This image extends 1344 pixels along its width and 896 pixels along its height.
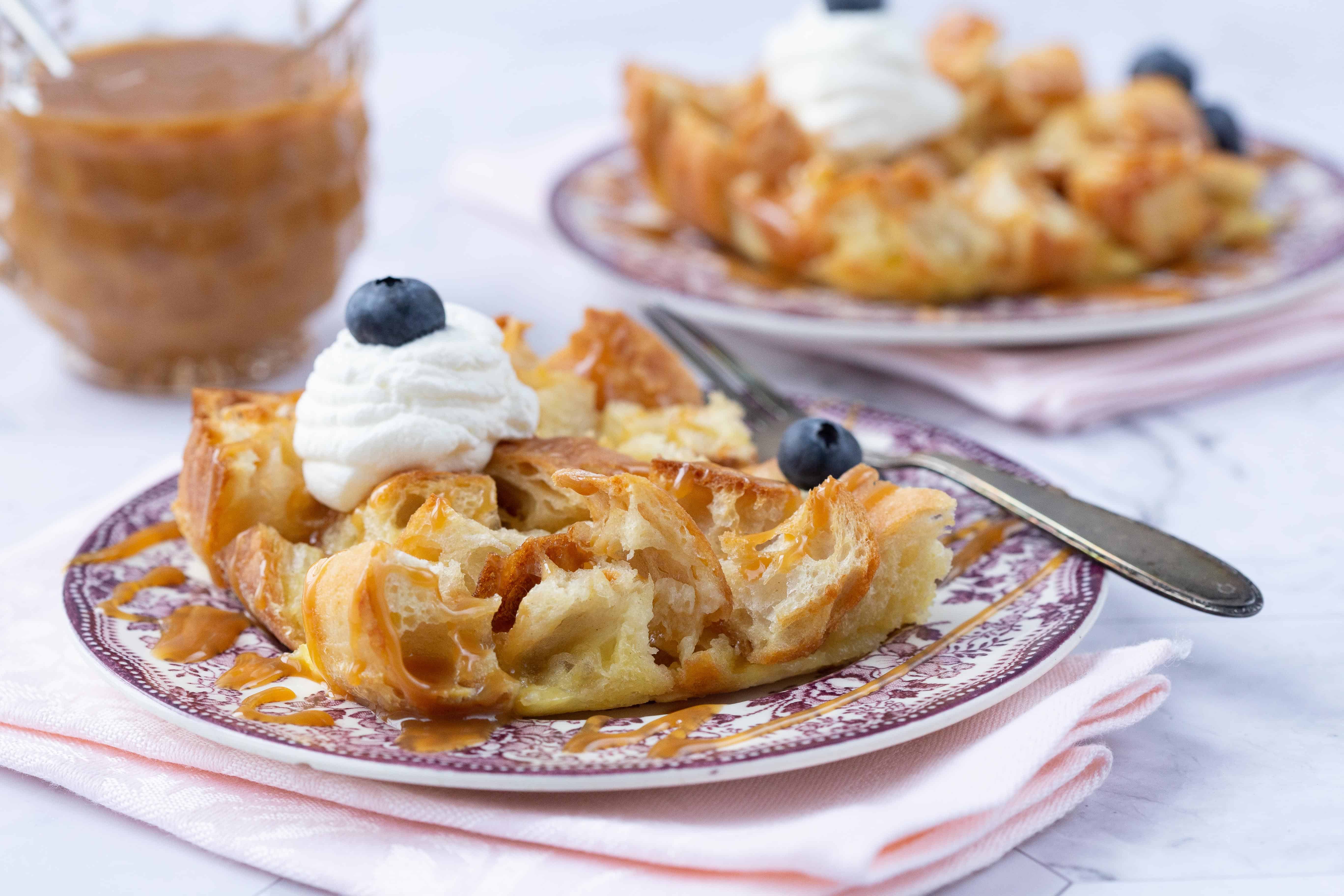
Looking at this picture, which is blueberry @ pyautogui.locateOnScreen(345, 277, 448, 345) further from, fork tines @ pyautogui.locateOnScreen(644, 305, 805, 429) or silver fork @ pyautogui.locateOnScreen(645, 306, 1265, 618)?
fork tines @ pyautogui.locateOnScreen(644, 305, 805, 429)

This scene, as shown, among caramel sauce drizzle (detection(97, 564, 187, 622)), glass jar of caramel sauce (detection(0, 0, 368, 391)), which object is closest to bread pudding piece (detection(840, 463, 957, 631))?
caramel sauce drizzle (detection(97, 564, 187, 622))

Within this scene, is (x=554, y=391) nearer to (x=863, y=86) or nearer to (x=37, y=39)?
(x=37, y=39)

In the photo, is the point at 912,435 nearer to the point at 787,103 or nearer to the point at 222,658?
the point at 222,658

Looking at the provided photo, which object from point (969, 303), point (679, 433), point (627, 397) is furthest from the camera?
point (969, 303)

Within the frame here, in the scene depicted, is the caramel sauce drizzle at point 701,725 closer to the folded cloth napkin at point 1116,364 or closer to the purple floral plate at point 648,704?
the purple floral plate at point 648,704

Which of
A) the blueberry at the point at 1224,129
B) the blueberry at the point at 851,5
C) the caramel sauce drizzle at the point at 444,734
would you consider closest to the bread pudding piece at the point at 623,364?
the caramel sauce drizzle at the point at 444,734

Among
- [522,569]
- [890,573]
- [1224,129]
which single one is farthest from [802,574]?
[1224,129]
